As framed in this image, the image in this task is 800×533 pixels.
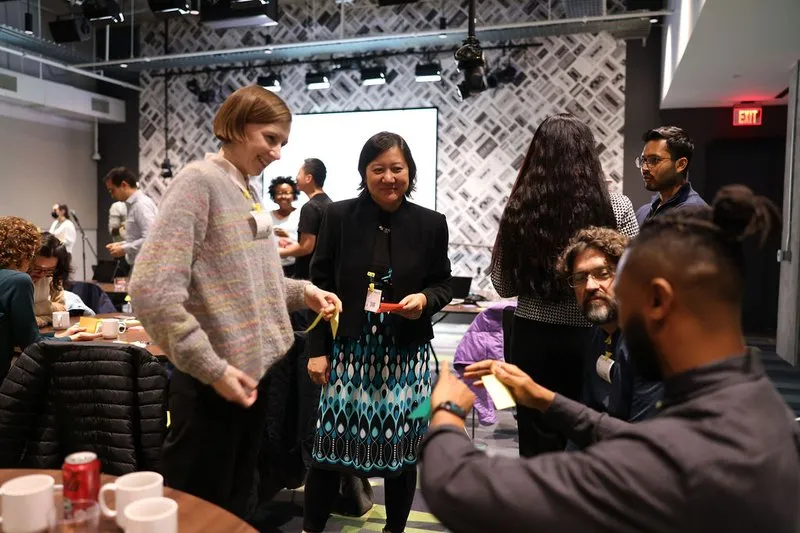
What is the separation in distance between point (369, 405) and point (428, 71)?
6242 millimetres

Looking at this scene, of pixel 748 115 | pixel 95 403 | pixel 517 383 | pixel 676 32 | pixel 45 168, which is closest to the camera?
pixel 517 383

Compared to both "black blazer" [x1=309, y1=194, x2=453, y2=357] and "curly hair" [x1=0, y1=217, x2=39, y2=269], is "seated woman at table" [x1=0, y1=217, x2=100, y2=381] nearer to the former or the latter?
"curly hair" [x1=0, y1=217, x2=39, y2=269]

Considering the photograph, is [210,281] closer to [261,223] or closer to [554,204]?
[261,223]

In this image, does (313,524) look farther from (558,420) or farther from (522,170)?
(522,170)

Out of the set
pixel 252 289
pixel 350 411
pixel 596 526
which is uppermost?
pixel 252 289

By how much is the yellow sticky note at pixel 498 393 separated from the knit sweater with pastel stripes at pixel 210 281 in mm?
576

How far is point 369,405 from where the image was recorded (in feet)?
7.41

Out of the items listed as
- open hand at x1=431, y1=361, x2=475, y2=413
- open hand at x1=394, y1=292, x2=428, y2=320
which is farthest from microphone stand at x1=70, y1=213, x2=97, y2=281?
open hand at x1=431, y1=361, x2=475, y2=413

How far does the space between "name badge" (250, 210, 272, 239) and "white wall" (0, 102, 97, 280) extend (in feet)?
28.6

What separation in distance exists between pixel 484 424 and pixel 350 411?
2.15 m

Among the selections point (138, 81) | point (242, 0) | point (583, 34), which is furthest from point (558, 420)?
point (138, 81)

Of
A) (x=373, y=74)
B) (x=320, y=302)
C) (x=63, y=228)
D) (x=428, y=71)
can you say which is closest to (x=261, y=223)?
(x=320, y=302)

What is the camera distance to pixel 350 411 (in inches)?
89.4

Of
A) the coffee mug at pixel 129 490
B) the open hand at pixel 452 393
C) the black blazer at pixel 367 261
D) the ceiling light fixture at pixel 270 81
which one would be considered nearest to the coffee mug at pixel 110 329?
the black blazer at pixel 367 261
